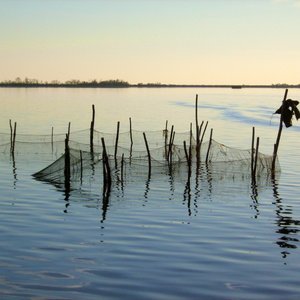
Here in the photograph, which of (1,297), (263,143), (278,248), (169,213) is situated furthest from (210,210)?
(263,143)

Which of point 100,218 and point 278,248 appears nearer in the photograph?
point 278,248

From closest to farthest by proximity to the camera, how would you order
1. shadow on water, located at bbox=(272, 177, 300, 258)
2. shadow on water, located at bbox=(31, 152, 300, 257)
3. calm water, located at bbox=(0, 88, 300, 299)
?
calm water, located at bbox=(0, 88, 300, 299)
shadow on water, located at bbox=(272, 177, 300, 258)
shadow on water, located at bbox=(31, 152, 300, 257)

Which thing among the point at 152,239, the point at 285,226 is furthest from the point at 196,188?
the point at 152,239

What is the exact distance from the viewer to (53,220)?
52.8ft

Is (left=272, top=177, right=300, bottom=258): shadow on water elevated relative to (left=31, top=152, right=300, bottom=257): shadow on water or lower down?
elevated

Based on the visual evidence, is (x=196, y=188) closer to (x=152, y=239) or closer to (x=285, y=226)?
(x=285, y=226)

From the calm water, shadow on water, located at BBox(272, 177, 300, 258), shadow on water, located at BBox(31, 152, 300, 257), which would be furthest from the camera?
shadow on water, located at BBox(31, 152, 300, 257)

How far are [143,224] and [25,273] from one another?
17.3ft

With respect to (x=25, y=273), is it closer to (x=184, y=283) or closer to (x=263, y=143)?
(x=184, y=283)

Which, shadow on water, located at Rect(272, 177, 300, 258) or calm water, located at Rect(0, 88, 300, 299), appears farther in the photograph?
shadow on water, located at Rect(272, 177, 300, 258)

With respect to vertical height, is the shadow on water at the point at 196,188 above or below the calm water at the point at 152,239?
below

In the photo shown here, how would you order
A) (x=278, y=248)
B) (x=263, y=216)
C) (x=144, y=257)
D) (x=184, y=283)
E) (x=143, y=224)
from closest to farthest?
(x=184, y=283) → (x=144, y=257) → (x=278, y=248) → (x=143, y=224) → (x=263, y=216)

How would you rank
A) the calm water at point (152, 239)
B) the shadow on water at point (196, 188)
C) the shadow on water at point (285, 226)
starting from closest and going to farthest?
the calm water at point (152, 239) → the shadow on water at point (285, 226) → the shadow on water at point (196, 188)

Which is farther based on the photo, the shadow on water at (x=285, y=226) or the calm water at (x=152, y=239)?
the shadow on water at (x=285, y=226)
